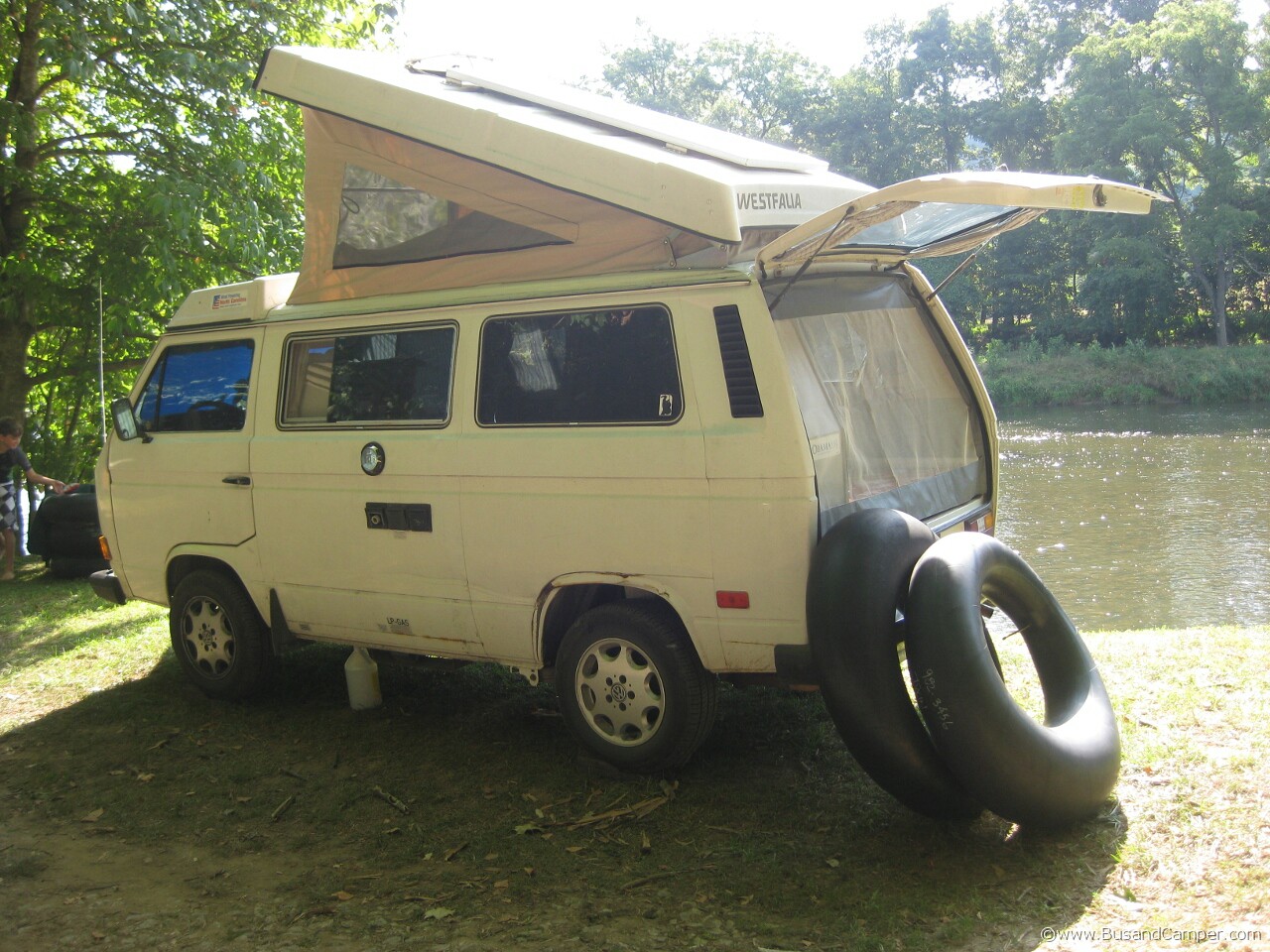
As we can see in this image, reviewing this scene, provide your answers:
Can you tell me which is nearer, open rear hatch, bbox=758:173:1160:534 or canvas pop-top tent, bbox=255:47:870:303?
open rear hatch, bbox=758:173:1160:534

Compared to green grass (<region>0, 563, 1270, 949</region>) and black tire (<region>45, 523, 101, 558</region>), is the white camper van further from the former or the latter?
black tire (<region>45, 523, 101, 558</region>)

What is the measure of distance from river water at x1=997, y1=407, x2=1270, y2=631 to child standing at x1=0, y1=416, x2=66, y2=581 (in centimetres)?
937

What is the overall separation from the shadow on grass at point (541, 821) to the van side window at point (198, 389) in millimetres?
1588

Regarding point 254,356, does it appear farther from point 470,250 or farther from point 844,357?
point 844,357

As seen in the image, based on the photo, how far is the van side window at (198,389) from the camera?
616 centimetres

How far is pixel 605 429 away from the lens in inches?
189

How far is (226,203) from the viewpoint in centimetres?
→ 1151

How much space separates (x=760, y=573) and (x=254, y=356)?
317 centimetres

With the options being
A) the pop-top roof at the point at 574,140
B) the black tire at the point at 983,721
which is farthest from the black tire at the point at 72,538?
the black tire at the point at 983,721

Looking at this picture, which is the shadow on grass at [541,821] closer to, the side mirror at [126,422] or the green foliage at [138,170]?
the side mirror at [126,422]

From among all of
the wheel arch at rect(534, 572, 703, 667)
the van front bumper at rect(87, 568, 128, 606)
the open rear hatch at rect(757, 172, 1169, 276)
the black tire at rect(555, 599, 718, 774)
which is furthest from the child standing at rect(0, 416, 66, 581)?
the open rear hatch at rect(757, 172, 1169, 276)

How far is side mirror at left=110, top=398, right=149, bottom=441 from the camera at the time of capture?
257 inches

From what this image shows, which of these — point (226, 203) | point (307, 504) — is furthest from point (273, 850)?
point (226, 203)

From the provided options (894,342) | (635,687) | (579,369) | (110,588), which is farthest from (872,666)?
(110,588)
